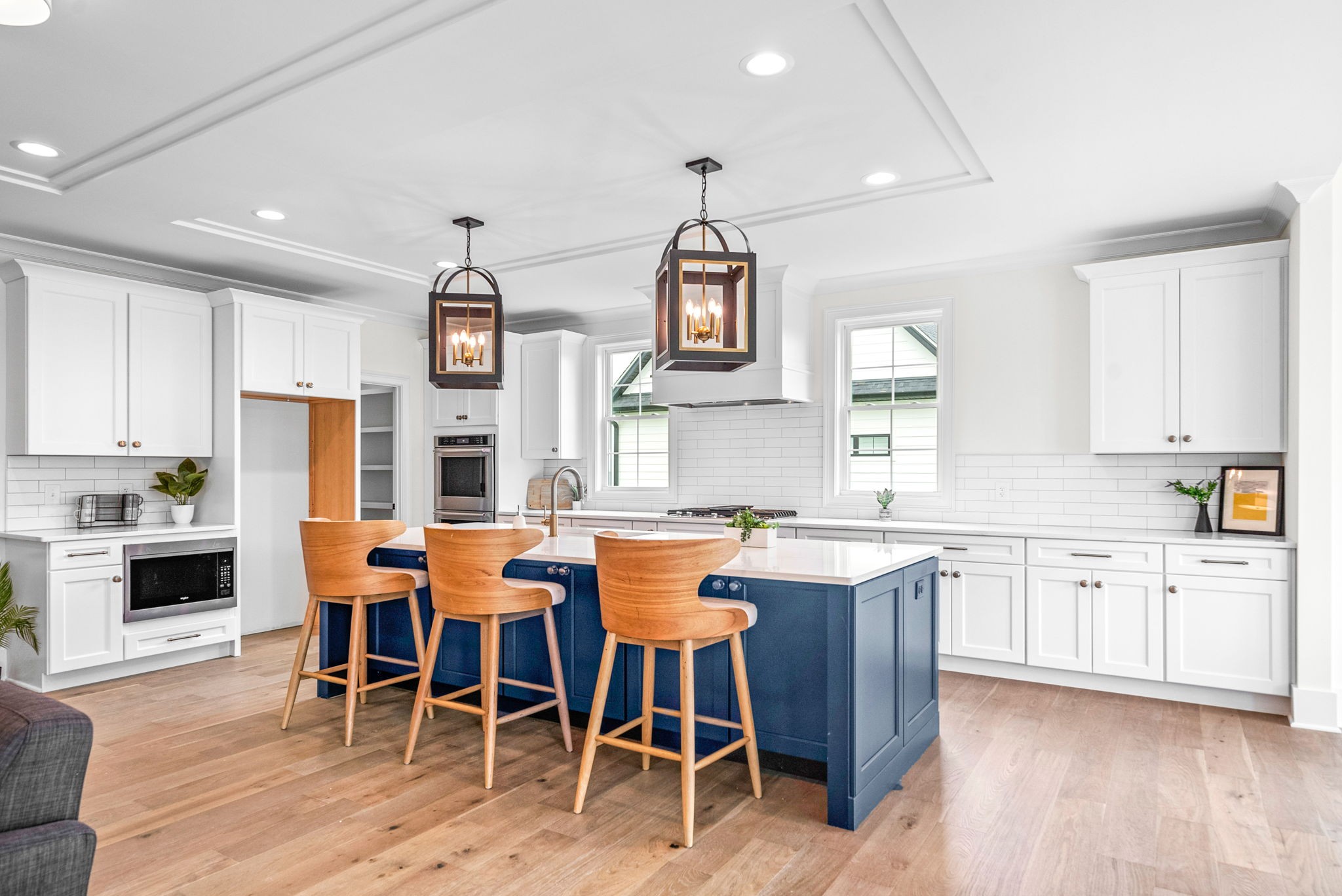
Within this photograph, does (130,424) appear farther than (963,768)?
Yes

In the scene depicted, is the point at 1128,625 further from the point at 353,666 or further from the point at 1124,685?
the point at 353,666

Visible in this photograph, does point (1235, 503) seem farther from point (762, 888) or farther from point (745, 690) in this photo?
point (762, 888)

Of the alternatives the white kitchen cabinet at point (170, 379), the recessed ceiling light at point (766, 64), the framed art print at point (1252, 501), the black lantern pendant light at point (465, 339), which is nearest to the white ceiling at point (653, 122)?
the recessed ceiling light at point (766, 64)

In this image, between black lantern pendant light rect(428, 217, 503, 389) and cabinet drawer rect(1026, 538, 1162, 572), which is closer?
black lantern pendant light rect(428, 217, 503, 389)

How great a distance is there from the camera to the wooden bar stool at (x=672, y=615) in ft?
9.21

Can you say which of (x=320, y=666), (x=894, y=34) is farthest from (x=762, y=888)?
(x=320, y=666)

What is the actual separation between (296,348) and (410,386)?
145cm

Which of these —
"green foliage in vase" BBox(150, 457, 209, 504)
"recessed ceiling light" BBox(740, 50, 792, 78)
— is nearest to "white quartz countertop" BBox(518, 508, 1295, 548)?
"green foliage in vase" BBox(150, 457, 209, 504)

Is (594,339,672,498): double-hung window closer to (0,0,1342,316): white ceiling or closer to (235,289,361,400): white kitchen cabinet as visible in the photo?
(0,0,1342,316): white ceiling

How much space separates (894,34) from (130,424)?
4.93 metres

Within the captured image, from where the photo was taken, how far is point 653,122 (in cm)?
333

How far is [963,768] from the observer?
3.44 metres

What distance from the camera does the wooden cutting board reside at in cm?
696

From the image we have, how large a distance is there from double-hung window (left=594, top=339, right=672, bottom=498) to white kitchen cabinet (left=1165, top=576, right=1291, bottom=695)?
3634 millimetres
